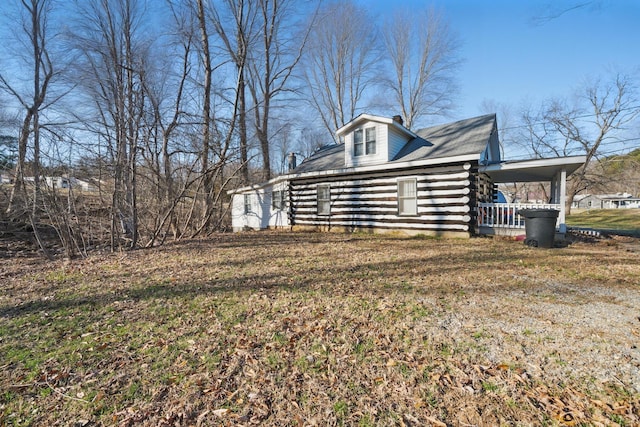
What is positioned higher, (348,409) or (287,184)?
(287,184)

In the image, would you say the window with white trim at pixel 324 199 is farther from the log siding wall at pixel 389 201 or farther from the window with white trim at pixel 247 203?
the window with white trim at pixel 247 203

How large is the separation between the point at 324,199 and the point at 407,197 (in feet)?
12.6

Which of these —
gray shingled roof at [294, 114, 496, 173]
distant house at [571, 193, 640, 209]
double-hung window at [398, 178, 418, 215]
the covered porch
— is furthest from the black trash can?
distant house at [571, 193, 640, 209]

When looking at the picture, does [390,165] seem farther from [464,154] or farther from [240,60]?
[240,60]

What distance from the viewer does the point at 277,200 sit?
15820 mm

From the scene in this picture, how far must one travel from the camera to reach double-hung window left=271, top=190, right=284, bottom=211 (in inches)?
612

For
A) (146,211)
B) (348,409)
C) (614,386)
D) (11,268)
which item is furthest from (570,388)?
(146,211)

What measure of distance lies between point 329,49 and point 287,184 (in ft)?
54.0

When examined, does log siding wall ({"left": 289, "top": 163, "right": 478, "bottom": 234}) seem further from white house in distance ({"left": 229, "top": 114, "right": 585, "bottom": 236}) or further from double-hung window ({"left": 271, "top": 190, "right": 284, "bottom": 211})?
double-hung window ({"left": 271, "top": 190, "right": 284, "bottom": 211})

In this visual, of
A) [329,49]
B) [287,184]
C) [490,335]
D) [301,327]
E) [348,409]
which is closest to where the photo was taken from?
Answer: [348,409]

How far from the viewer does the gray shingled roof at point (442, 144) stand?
34.4ft

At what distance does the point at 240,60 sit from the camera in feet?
43.9

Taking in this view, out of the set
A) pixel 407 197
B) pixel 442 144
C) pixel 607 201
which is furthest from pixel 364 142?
pixel 607 201

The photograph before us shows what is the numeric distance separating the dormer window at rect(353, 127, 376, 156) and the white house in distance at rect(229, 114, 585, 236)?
0.13 feet
